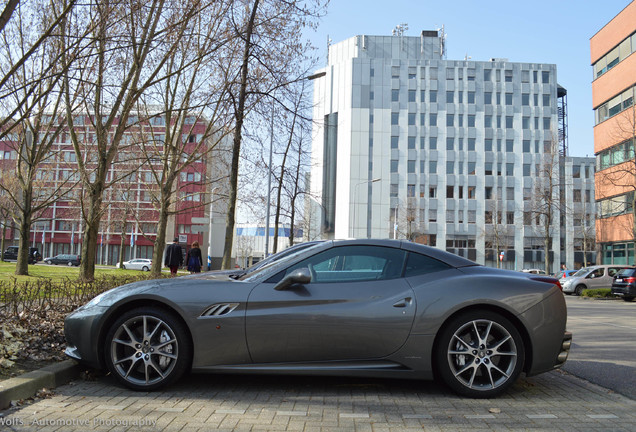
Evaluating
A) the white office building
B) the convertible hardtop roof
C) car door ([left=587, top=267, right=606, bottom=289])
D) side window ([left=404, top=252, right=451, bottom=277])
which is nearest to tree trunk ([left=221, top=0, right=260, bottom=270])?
the convertible hardtop roof

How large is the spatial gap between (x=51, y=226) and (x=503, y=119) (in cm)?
6714

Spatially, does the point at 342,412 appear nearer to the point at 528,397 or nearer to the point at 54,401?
the point at 528,397

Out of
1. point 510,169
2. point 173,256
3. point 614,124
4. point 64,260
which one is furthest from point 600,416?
point 510,169

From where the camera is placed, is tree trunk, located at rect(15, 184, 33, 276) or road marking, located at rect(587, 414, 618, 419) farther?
tree trunk, located at rect(15, 184, 33, 276)

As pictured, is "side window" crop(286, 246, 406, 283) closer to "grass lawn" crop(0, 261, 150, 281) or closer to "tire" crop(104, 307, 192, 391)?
"tire" crop(104, 307, 192, 391)

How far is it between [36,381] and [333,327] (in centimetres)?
247

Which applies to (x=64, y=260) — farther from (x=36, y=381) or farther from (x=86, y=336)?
(x=36, y=381)

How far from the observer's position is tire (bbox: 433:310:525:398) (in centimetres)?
447

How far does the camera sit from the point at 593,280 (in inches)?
1141

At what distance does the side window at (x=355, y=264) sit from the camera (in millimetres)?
4664

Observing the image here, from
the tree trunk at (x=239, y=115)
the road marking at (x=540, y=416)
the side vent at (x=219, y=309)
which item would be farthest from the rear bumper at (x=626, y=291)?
the side vent at (x=219, y=309)

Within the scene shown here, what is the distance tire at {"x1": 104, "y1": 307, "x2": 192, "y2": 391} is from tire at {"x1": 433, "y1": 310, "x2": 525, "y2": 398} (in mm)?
2206

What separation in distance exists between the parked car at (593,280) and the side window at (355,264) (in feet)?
91.1

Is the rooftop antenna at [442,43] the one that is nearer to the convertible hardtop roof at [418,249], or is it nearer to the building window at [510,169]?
the building window at [510,169]
